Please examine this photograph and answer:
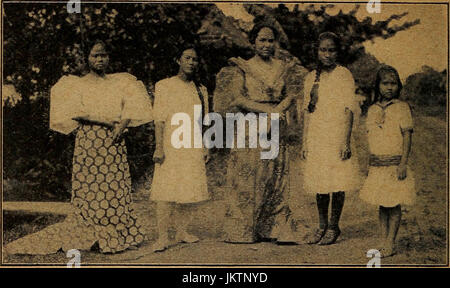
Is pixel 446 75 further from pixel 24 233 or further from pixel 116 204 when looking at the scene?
pixel 24 233

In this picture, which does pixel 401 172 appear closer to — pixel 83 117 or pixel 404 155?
pixel 404 155

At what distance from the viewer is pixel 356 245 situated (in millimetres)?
6012

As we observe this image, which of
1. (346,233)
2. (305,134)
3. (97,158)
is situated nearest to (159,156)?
(97,158)

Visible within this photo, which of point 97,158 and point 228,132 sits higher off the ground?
point 228,132

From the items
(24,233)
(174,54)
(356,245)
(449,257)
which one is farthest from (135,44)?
(449,257)

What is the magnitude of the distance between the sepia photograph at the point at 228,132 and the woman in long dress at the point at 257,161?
0.5 inches

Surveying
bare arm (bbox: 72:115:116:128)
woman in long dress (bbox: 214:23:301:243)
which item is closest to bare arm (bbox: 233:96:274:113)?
woman in long dress (bbox: 214:23:301:243)

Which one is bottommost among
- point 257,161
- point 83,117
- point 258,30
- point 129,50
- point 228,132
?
point 257,161

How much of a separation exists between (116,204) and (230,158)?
113cm

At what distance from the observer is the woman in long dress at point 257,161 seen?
5.97m

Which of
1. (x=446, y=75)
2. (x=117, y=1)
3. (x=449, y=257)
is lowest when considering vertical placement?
(x=449, y=257)

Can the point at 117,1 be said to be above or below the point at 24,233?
above

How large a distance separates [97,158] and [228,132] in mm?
1225

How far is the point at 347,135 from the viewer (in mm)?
5945
